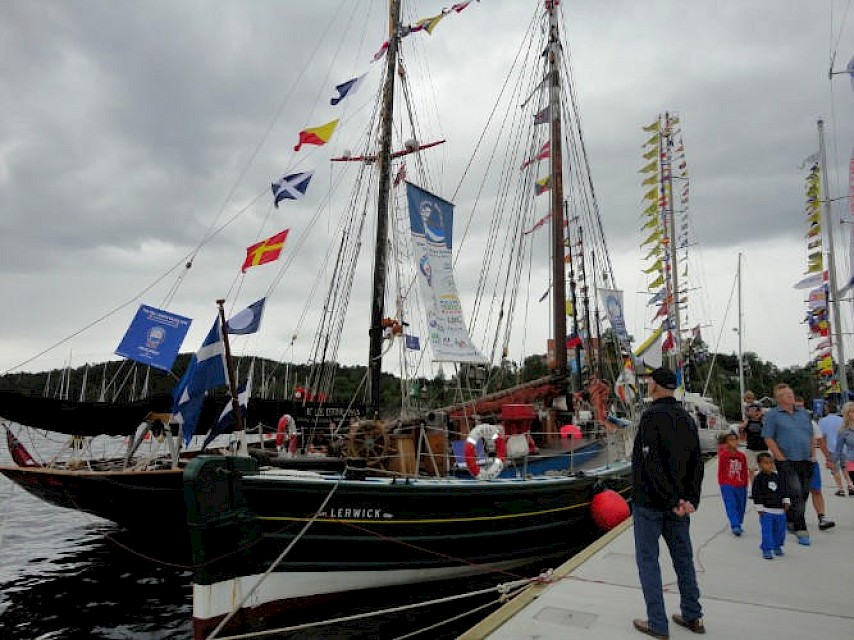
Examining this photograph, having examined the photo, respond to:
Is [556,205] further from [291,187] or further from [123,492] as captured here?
[123,492]

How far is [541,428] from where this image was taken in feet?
49.3

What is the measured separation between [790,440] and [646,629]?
393 cm

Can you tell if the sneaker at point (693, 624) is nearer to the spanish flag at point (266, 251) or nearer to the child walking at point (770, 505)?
the child walking at point (770, 505)

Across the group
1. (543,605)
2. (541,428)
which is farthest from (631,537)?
(541,428)

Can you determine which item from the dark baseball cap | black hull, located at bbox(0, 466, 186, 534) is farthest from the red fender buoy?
black hull, located at bbox(0, 466, 186, 534)

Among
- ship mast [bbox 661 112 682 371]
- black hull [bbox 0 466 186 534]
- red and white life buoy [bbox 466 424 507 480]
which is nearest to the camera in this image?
red and white life buoy [bbox 466 424 507 480]

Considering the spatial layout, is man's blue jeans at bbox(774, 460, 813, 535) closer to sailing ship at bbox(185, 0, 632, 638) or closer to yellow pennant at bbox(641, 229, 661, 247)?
sailing ship at bbox(185, 0, 632, 638)

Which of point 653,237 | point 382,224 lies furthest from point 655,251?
point 382,224

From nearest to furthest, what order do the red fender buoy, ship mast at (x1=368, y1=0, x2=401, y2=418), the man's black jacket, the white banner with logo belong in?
the man's black jacket, the white banner with logo, the red fender buoy, ship mast at (x1=368, y1=0, x2=401, y2=418)

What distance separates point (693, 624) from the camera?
459cm

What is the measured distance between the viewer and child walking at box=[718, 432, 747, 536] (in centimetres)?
797

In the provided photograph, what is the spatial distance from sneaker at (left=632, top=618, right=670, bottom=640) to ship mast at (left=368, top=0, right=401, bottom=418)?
8.41 metres

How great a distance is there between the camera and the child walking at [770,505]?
6812mm

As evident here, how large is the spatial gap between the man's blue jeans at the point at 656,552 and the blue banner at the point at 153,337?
7.43m
